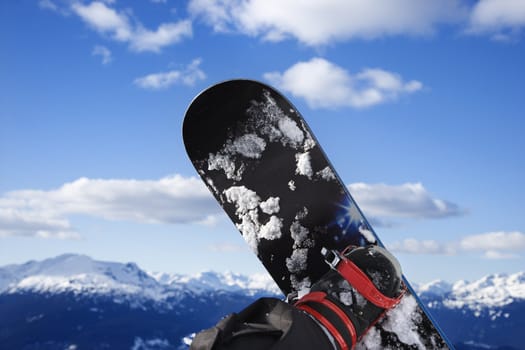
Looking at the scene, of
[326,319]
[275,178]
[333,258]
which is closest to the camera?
[326,319]

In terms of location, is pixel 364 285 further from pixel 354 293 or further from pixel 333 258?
pixel 333 258

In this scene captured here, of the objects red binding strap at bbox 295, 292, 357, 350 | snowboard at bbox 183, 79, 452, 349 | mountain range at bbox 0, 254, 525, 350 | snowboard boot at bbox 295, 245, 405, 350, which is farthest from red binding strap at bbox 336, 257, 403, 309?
mountain range at bbox 0, 254, 525, 350

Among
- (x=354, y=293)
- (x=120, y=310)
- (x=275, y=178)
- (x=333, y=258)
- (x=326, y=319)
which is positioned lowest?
(x=326, y=319)

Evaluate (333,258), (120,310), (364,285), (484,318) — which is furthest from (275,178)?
(484,318)

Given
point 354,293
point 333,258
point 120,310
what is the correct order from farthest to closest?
1. point 120,310
2. point 333,258
3. point 354,293

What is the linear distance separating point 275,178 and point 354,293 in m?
1.29

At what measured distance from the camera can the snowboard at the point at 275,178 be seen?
3.76 metres

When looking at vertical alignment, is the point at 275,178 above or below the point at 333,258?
above

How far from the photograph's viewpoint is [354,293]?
9.39 feet

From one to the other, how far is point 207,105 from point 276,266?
1.30m

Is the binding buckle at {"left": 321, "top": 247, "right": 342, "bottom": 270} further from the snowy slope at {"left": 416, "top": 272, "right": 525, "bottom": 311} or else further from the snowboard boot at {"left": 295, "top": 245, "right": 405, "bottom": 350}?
the snowy slope at {"left": 416, "top": 272, "right": 525, "bottom": 311}

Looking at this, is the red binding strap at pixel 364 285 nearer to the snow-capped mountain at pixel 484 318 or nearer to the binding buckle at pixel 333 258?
the binding buckle at pixel 333 258

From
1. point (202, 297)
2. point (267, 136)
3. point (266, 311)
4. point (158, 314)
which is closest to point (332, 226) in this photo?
point (267, 136)

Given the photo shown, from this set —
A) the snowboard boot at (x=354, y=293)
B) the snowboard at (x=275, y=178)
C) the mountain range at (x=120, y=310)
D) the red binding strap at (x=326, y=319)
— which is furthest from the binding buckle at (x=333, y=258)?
the mountain range at (x=120, y=310)
